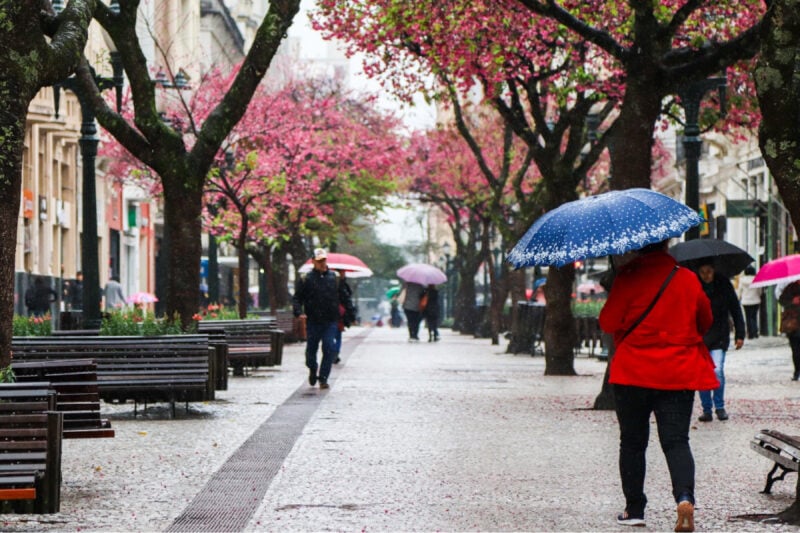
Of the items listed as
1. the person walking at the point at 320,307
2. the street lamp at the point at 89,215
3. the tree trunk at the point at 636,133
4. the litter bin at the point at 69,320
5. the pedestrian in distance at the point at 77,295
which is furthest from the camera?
the pedestrian in distance at the point at 77,295

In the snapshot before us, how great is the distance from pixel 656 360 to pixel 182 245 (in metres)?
11.6

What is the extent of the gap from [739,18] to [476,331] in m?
30.4

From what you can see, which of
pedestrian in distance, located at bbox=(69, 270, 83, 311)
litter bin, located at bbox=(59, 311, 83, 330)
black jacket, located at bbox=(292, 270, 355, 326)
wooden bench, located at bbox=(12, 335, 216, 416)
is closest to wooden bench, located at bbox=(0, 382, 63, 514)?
wooden bench, located at bbox=(12, 335, 216, 416)

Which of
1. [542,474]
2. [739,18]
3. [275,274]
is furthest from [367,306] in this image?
[542,474]

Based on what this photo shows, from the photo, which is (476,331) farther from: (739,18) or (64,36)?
(64,36)

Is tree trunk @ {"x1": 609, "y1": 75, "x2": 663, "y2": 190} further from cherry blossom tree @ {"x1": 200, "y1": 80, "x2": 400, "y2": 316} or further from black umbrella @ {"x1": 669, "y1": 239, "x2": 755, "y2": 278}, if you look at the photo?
cherry blossom tree @ {"x1": 200, "y1": 80, "x2": 400, "y2": 316}

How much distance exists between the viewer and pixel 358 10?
27062 millimetres

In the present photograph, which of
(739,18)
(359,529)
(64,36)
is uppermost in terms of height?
(739,18)

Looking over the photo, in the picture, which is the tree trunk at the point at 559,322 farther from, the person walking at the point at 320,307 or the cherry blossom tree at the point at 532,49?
the person walking at the point at 320,307

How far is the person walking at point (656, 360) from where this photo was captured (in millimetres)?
8750

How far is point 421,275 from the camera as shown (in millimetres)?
45875

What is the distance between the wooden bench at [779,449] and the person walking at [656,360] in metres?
0.82

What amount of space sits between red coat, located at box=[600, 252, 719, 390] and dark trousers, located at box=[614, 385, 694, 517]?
107 mm

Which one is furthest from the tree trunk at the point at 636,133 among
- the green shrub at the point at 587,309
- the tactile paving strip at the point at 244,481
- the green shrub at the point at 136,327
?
the green shrub at the point at 587,309
